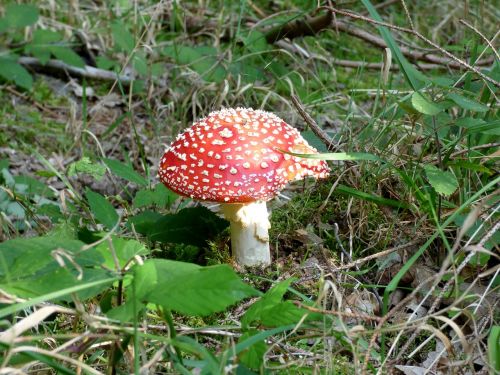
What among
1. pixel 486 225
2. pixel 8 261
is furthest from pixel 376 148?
pixel 8 261

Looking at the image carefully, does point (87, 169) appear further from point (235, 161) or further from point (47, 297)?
point (47, 297)

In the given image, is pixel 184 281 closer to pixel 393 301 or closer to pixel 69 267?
pixel 69 267

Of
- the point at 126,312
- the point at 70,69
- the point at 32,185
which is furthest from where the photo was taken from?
the point at 70,69

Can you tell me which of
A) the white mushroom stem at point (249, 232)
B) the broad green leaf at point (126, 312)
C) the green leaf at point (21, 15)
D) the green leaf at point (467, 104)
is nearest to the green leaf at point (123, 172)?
the white mushroom stem at point (249, 232)

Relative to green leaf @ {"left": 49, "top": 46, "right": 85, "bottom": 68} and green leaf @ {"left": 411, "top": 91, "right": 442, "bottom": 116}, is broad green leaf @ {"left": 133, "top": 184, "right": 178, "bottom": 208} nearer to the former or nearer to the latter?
green leaf @ {"left": 411, "top": 91, "right": 442, "bottom": 116}

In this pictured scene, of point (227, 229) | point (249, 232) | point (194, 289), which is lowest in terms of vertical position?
point (227, 229)

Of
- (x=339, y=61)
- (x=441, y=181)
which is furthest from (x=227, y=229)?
(x=339, y=61)

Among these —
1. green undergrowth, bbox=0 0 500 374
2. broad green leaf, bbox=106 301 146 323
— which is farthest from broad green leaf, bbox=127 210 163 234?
broad green leaf, bbox=106 301 146 323
